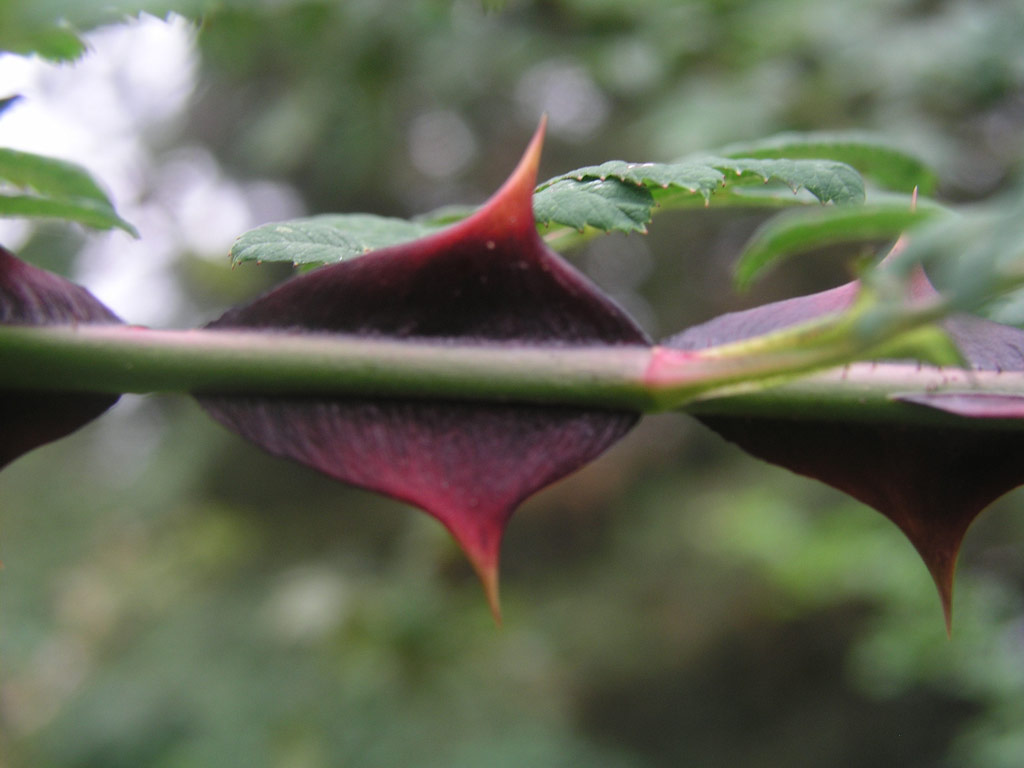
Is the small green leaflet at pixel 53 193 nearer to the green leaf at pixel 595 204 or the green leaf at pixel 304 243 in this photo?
the green leaf at pixel 304 243

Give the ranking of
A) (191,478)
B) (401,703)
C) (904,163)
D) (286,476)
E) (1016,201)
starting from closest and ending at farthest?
(1016,201) < (904,163) < (401,703) < (191,478) < (286,476)

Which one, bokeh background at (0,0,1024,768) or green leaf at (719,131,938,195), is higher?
green leaf at (719,131,938,195)

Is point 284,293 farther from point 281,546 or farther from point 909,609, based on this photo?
point 281,546

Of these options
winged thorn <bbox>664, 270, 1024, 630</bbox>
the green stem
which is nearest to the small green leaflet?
the green stem

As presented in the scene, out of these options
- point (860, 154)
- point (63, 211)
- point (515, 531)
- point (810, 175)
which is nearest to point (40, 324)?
point (63, 211)

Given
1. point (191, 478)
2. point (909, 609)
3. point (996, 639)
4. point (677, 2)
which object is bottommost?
point (191, 478)

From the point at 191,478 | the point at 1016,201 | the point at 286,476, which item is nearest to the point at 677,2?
the point at 1016,201

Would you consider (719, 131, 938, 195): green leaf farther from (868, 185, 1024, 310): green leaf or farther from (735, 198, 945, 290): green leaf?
(868, 185, 1024, 310): green leaf
